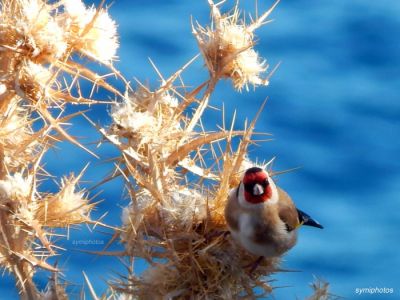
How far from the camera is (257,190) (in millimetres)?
4117

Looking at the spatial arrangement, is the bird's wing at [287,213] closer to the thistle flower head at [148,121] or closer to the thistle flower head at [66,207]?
the thistle flower head at [148,121]

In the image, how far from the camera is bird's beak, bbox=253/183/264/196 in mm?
4109

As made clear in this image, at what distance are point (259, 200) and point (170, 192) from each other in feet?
1.65

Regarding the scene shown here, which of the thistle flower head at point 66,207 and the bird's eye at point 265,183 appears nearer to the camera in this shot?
the bird's eye at point 265,183

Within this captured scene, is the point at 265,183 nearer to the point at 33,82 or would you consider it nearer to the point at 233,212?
the point at 233,212

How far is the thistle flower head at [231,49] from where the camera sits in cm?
455

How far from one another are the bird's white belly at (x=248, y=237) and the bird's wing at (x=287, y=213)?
192 millimetres

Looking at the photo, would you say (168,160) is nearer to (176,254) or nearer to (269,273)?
(176,254)

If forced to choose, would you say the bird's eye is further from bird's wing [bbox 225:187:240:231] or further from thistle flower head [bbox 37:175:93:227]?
thistle flower head [bbox 37:175:93:227]

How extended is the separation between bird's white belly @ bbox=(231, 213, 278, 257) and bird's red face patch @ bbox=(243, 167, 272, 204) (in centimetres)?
11

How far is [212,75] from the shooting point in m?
4.63

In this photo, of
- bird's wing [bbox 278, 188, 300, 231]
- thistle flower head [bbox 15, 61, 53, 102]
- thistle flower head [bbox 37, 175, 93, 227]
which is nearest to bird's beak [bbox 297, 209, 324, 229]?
bird's wing [bbox 278, 188, 300, 231]

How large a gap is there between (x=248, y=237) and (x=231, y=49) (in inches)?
46.3

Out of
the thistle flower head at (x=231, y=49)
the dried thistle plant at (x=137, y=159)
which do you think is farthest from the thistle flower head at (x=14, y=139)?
the thistle flower head at (x=231, y=49)
